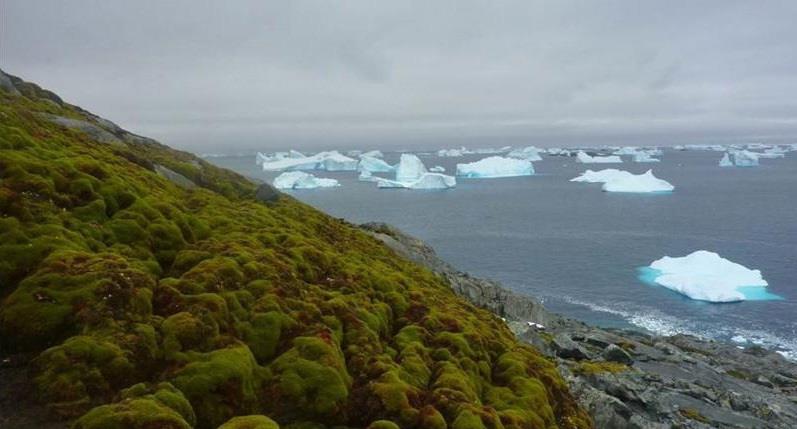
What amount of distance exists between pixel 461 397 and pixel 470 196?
174079 mm

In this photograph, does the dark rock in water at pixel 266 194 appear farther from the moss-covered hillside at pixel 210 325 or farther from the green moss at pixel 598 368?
the green moss at pixel 598 368

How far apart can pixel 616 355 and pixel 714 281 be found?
1733 inches

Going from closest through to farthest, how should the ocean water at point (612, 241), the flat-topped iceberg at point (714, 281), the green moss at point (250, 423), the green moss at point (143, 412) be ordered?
the green moss at point (143, 412) → the green moss at point (250, 423) → the ocean water at point (612, 241) → the flat-topped iceberg at point (714, 281)

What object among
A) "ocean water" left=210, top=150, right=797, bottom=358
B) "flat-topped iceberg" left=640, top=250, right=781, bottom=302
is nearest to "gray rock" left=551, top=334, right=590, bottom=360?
"ocean water" left=210, top=150, right=797, bottom=358

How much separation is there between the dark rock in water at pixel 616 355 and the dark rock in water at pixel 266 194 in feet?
83.2

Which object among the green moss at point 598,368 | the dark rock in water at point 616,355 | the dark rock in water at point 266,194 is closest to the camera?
the green moss at point 598,368

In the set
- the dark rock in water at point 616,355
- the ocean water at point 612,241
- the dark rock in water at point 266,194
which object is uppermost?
the dark rock in water at point 266,194

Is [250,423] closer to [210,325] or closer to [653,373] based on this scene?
[210,325]

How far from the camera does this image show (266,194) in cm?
3119

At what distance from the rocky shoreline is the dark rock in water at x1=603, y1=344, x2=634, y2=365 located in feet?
0.22

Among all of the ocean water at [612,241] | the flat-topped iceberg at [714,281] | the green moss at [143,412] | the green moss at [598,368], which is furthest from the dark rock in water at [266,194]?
the flat-topped iceberg at [714,281]

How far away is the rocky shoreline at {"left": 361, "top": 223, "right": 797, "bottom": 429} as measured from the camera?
83.2ft

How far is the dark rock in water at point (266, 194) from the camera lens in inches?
1225

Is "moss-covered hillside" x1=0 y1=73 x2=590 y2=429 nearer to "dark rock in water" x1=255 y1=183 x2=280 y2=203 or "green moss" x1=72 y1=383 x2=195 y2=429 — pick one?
"green moss" x1=72 y1=383 x2=195 y2=429
